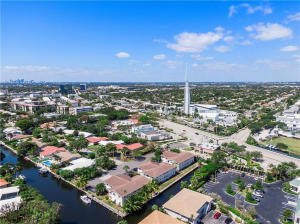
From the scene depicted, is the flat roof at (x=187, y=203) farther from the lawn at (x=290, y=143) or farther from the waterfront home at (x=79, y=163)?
the lawn at (x=290, y=143)

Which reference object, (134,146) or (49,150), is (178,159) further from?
(49,150)

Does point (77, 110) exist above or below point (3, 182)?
above

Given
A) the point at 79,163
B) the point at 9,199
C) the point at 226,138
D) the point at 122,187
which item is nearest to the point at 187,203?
the point at 122,187

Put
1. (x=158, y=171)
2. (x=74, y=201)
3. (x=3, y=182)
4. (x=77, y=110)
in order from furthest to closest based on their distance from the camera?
(x=77, y=110) < (x=158, y=171) < (x=3, y=182) < (x=74, y=201)

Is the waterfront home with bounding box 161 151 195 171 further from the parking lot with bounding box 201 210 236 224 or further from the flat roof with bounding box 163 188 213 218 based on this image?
the parking lot with bounding box 201 210 236 224

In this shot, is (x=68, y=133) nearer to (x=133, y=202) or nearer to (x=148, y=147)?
(x=148, y=147)

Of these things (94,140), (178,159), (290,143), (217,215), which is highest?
(94,140)

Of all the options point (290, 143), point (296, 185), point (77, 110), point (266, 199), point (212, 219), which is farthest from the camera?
point (77, 110)
